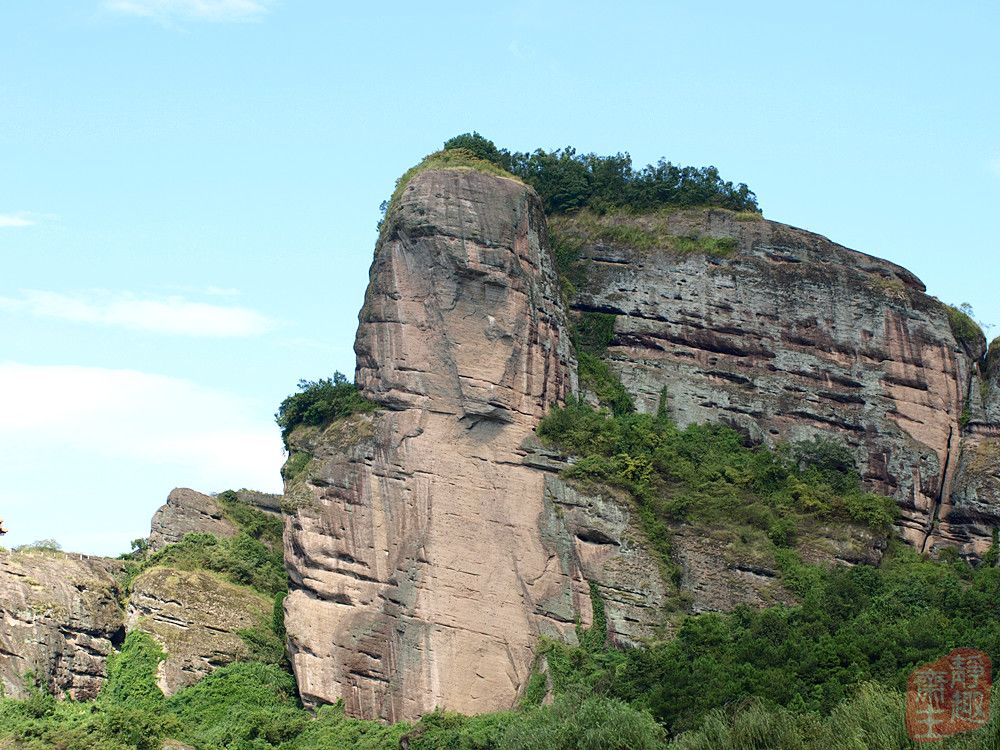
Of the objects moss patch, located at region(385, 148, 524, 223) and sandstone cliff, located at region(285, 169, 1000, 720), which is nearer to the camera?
sandstone cliff, located at region(285, 169, 1000, 720)

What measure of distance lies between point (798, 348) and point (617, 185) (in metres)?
8.67

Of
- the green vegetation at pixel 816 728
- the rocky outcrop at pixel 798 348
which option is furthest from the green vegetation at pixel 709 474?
the green vegetation at pixel 816 728

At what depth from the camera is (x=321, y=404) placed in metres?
64.8

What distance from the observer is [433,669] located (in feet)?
192

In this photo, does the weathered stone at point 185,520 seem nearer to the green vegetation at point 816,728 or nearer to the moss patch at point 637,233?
the moss patch at point 637,233

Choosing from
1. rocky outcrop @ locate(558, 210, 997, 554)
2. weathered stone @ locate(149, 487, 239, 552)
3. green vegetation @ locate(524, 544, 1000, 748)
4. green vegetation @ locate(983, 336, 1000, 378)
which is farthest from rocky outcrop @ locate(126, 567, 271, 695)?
green vegetation @ locate(983, 336, 1000, 378)

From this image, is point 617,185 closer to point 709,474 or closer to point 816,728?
point 709,474

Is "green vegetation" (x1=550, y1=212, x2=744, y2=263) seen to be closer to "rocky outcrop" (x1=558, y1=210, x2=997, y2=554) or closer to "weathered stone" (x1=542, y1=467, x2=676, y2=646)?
"rocky outcrop" (x1=558, y1=210, x2=997, y2=554)

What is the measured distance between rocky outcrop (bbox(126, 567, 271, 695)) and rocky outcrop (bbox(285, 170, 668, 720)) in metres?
2.84

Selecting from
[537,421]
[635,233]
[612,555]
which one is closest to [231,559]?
[537,421]

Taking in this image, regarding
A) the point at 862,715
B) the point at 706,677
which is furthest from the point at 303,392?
the point at 862,715

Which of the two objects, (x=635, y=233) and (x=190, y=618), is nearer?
(x=190, y=618)

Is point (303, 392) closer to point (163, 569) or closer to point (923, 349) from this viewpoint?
point (163, 569)

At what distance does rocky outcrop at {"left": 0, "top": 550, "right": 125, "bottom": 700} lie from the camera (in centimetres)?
6075
